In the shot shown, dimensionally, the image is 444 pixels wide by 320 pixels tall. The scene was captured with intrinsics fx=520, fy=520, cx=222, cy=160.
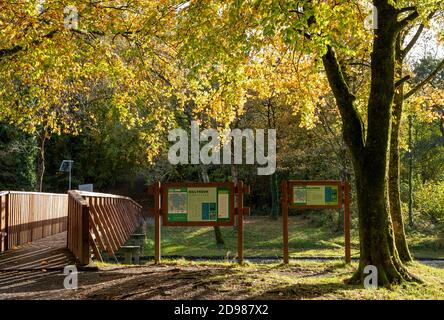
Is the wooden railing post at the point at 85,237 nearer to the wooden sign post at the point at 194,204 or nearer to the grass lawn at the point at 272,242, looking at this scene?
the wooden sign post at the point at 194,204

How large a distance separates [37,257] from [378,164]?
6.90 m

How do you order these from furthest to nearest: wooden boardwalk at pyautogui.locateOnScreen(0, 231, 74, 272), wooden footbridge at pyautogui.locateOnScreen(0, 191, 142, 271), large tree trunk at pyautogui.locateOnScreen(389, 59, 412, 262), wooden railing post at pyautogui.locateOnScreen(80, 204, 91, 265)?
large tree trunk at pyautogui.locateOnScreen(389, 59, 412, 262) → wooden footbridge at pyautogui.locateOnScreen(0, 191, 142, 271) → wooden boardwalk at pyautogui.locateOnScreen(0, 231, 74, 272) → wooden railing post at pyautogui.locateOnScreen(80, 204, 91, 265)

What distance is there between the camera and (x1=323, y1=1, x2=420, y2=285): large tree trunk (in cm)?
821

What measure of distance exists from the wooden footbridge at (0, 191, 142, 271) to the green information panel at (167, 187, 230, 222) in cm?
168

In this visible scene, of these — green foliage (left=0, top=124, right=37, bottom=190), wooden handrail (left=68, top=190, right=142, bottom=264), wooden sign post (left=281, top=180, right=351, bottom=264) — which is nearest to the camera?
wooden handrail (left=68, top=190, right=142, bottom=264)

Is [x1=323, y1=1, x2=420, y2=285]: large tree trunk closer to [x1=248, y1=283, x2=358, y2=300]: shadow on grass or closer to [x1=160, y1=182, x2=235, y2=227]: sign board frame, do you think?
[x1=248, y1=283, x2=358, y2=300]: shadow on grass

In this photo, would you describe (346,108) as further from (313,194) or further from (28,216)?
(28,216)

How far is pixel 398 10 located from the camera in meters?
8.77

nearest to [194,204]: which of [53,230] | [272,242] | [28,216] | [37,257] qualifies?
[37,257]

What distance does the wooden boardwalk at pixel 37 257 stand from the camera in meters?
9.27

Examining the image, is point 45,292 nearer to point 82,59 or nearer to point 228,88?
point 228,88

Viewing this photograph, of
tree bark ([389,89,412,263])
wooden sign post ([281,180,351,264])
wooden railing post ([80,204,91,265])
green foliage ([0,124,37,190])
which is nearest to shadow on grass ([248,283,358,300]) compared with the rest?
wooden sign post ([281,180,351,264])

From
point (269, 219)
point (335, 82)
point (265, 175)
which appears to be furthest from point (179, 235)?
point (335, 82)

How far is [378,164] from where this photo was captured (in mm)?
8312
